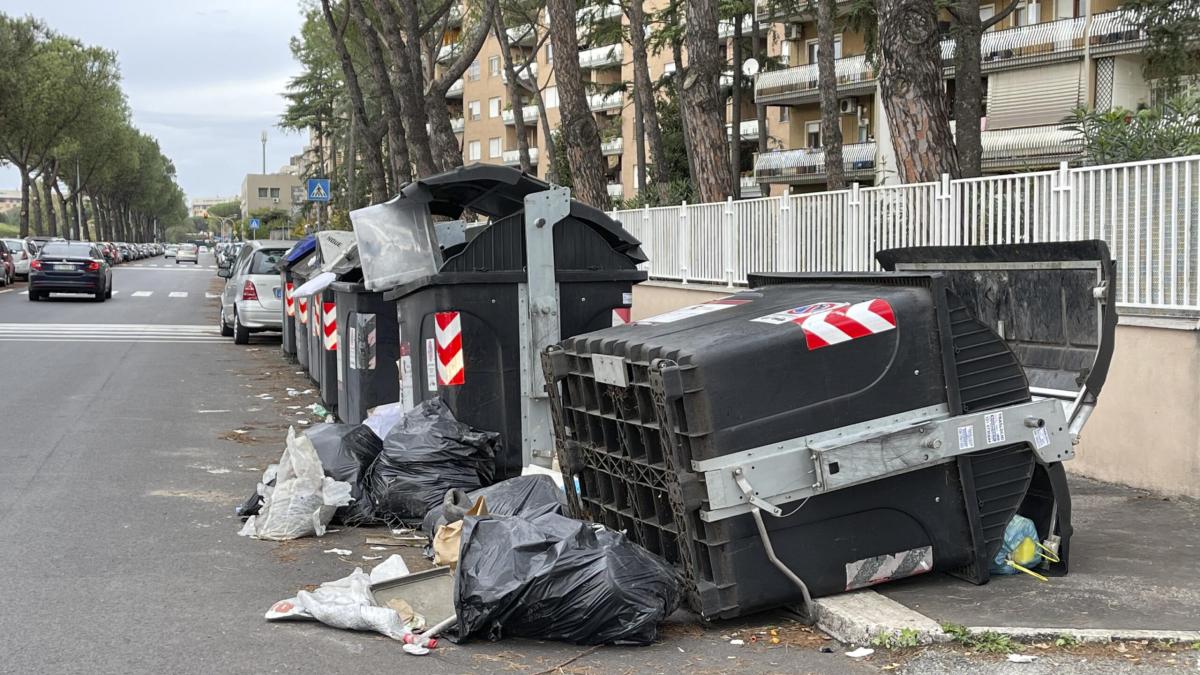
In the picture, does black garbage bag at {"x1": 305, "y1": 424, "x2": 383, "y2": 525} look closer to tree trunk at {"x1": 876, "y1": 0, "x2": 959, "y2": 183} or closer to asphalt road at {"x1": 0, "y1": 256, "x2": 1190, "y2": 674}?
asphalt road at {"x1": 0, "y1": 256, "x2": 1190, "y2": 674}

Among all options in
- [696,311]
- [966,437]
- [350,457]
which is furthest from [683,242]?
[966,437]

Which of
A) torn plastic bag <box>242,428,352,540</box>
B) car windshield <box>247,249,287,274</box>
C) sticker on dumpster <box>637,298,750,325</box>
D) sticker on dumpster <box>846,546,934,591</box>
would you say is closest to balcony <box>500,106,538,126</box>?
car windshield <box>247,249,287,274</box>

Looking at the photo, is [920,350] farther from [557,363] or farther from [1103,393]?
[1103,393]

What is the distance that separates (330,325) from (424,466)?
16.4ft

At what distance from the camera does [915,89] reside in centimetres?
1175

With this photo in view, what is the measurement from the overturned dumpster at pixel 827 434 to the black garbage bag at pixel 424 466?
1752 mm

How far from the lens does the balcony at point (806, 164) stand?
43.2 metres

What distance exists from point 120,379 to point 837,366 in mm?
11956

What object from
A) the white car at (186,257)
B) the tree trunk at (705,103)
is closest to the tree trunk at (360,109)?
the tree trunk at (705,103)

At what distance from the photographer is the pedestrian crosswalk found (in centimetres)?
2088

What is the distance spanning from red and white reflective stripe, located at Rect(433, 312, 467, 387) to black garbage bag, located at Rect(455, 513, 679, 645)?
3.02 meters

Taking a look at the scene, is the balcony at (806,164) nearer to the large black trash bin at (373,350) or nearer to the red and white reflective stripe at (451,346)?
the large black trash bin at (373,350)

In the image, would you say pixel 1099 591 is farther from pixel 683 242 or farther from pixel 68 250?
pixel 68 250

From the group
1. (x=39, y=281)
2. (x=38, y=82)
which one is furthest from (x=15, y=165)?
(x=39, y=281)
